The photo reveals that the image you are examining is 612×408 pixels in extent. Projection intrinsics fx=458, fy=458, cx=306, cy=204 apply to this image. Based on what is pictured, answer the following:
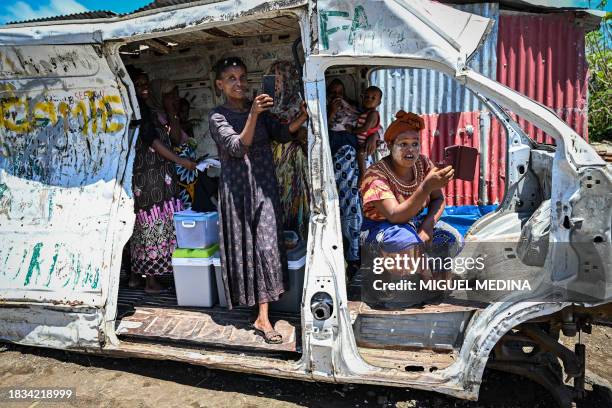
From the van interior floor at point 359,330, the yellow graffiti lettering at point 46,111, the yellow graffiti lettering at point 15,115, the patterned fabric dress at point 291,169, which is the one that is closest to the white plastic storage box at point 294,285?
the van interior floor at point 359,330

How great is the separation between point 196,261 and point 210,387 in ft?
3.11

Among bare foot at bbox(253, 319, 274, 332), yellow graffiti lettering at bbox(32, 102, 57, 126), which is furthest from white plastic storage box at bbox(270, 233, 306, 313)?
yellow graffiti lettering at bbox(32, 102, 57, 126)

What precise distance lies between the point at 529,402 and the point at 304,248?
1.87 m

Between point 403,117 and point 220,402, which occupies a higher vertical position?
point 403,117

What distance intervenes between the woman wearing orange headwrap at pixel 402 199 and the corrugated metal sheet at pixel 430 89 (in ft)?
14.8

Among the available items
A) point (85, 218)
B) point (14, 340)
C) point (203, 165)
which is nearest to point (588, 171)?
point (203, 165)

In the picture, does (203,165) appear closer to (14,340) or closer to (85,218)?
(85,218)

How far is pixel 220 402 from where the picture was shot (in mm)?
3039

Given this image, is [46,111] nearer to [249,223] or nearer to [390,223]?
[249,223]

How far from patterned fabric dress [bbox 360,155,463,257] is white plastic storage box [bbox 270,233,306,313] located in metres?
0.61

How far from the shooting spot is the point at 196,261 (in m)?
3.63

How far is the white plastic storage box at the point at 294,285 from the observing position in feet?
11.3

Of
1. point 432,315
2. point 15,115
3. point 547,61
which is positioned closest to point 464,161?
point 432,315

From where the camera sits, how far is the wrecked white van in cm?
245
